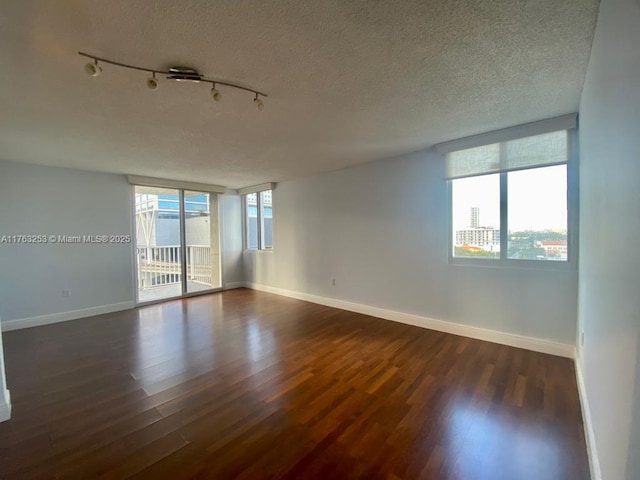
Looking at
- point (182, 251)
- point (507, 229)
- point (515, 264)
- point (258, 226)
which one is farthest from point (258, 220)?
point (515, 264)

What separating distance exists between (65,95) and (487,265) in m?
4.22

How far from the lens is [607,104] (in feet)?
4.06

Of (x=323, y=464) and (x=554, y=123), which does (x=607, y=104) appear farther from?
(x=323, y=464)

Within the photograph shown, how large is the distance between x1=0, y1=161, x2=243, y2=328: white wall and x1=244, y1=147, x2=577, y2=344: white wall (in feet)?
9.22

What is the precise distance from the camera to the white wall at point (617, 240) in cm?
83

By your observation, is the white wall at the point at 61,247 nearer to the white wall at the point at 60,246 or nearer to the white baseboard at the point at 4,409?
the white wall at the point at 60,246

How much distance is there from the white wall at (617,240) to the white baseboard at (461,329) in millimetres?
1430

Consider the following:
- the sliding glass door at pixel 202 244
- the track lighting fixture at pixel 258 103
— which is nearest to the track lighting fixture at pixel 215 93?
the track lighting fixture at pixel 258 103

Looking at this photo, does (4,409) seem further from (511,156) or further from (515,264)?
(511,156)

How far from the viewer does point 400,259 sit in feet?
12.6

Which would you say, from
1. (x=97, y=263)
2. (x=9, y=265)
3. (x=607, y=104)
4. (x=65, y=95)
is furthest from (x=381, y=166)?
(x=9, y=265)

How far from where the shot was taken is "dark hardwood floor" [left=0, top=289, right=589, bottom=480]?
1505 mm

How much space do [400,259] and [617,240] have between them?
110 inches

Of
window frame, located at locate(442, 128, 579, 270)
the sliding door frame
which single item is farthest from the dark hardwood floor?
the sliding door frame
